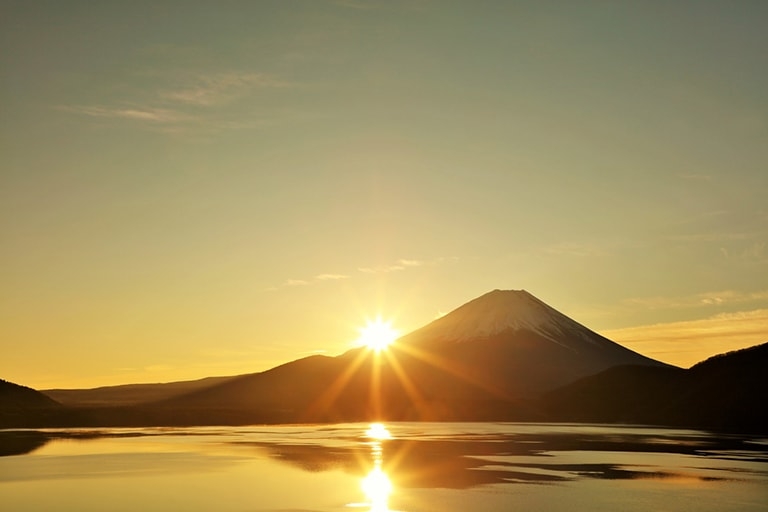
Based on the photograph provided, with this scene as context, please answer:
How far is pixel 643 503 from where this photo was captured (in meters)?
40.3

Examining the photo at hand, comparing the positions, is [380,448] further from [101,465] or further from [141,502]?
[141,502]

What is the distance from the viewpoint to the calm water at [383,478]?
4003cm

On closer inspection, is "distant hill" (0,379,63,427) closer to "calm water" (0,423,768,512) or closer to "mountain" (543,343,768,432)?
"calm water" (0,423,768,512)

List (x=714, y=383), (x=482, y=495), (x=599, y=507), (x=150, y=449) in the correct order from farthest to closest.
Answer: (x=714, y=383)
(x=150, y=449)
(x=482, y=495)
(x=599, y=507)

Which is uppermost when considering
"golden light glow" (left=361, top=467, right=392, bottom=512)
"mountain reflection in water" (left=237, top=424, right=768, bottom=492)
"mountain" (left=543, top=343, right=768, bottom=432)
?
"mountain" (left=543, top=343, right=768, bottom=432)

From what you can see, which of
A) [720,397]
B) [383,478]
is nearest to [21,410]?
[720,397]

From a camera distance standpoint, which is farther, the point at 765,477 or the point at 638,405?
the point at 638,405

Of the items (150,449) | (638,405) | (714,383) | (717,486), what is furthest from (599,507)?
(638,405)

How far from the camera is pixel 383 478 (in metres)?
51.3

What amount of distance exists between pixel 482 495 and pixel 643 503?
26.1 feet

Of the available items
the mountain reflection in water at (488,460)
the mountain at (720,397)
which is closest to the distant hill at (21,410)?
the mountain reflection in water at (488,460)

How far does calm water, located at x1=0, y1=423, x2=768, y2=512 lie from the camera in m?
40.0

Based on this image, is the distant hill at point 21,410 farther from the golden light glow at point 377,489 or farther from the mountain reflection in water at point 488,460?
the golden light glow at point 377,489

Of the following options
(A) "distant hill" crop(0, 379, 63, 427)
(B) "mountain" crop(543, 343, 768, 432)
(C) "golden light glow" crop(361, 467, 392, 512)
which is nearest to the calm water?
(C) "golden light glow" crop(361, 467, 392, 512)
